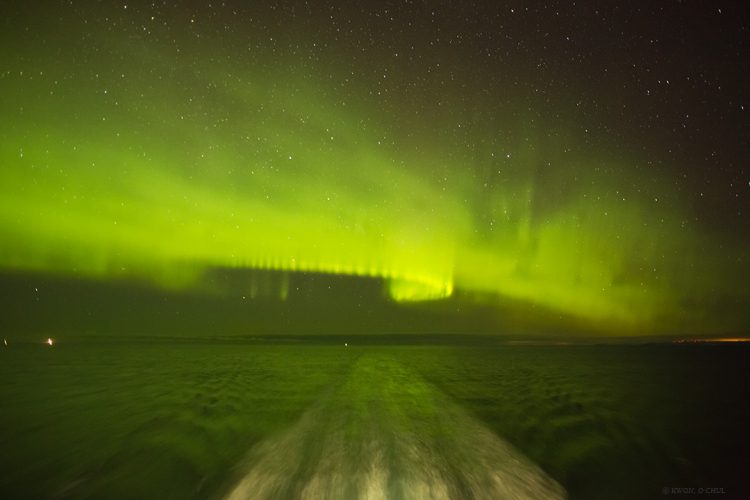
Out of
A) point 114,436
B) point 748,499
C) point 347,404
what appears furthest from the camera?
point 347,404

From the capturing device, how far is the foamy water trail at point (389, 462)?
6.59m

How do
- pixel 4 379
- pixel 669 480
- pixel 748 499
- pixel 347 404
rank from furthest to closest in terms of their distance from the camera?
pixel 4 379 < pixel 347 404 < pixel 669 480 < pixel 748 499

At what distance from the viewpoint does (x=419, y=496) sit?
627 cm

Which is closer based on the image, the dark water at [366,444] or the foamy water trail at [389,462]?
the foamy water trail at [389,462]

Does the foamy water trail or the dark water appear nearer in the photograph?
the foamy water trail

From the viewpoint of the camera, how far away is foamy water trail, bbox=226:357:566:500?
21.6 feet

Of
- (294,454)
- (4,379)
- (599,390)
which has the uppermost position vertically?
(294,454)

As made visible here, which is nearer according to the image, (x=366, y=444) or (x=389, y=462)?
(x=389, y=462)

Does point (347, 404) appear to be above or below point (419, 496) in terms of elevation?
below

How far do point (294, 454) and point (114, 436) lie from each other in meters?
5.66

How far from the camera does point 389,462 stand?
25.6 ft

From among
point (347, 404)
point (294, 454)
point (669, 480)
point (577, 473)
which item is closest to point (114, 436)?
point (294, 454)

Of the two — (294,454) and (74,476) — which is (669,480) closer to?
(294,454)

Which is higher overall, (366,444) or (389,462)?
(389,462)
